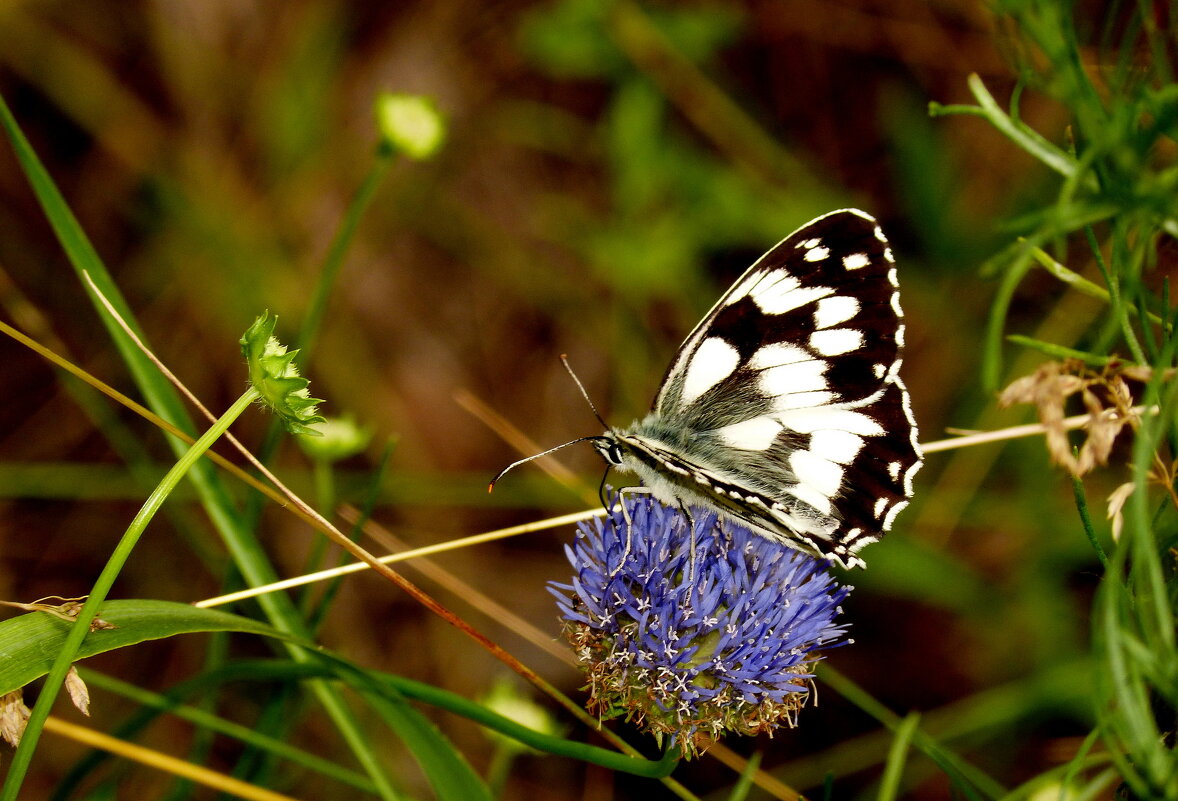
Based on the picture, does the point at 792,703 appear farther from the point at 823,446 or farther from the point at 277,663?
the point at 277,663

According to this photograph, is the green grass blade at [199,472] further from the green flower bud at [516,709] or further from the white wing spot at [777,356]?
the white wing spot at [777,356]

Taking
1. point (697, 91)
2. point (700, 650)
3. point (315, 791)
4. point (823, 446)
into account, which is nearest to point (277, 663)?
point (700, 650)

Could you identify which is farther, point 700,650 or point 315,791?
point 315,791

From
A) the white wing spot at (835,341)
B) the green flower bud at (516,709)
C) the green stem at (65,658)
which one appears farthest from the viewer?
the green flower bud at (516,709)

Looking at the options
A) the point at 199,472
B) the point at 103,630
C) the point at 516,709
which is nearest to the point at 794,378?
the point at 516,709

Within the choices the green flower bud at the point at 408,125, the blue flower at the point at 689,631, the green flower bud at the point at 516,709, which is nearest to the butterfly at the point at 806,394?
the blue flower at the point at 689,631

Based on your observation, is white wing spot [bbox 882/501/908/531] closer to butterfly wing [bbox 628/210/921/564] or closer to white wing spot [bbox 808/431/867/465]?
butterfly wing [bbox 628/210/921/564]

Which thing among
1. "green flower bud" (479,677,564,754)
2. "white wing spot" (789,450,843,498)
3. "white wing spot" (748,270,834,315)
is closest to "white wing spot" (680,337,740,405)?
"white wing spot" (748,270,834,315)

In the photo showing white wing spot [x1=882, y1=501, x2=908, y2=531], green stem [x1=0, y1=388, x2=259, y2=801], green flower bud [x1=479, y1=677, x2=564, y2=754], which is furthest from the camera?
green flower bud [x1=479, y1=677, x2=564, y2=754]
